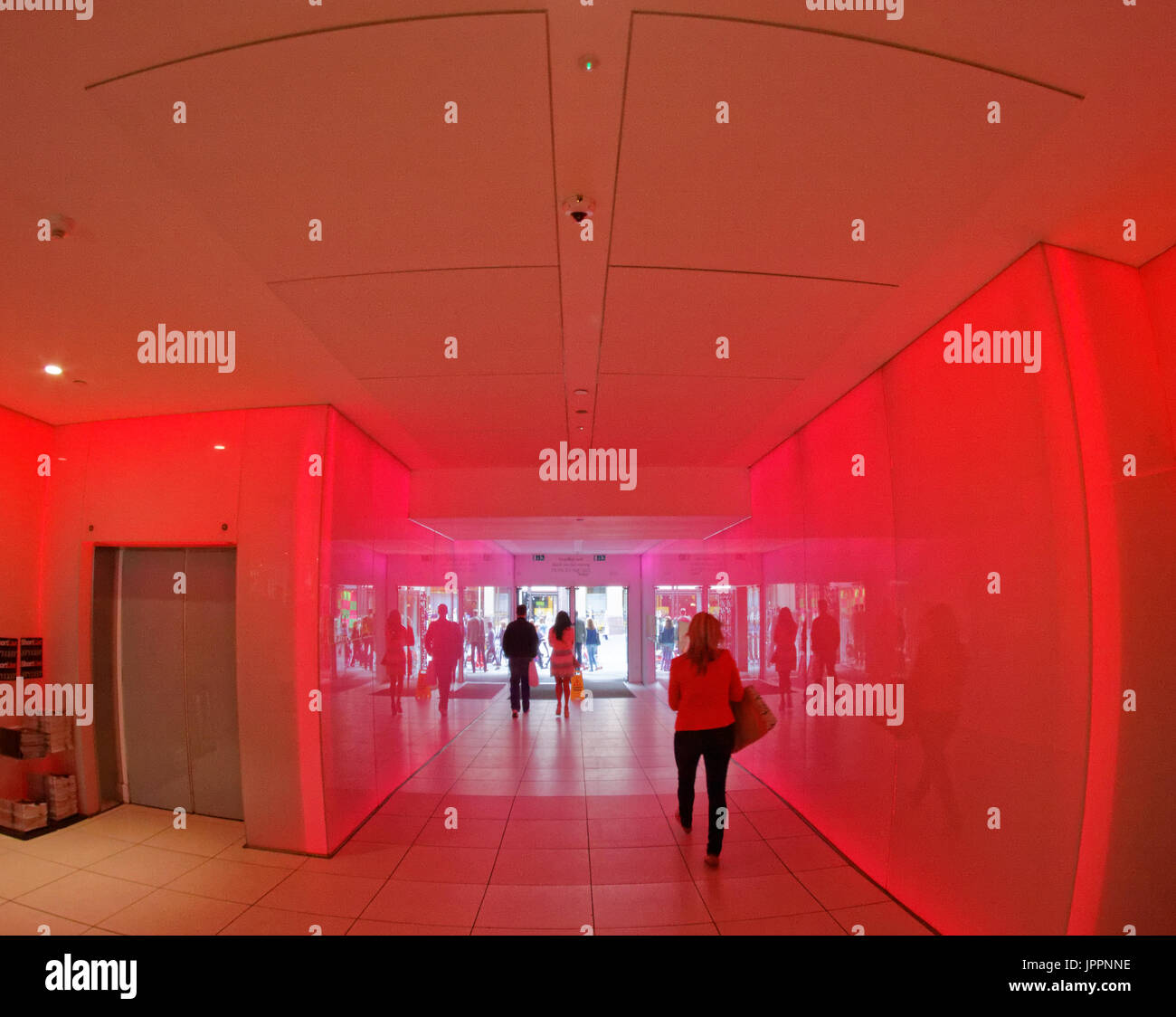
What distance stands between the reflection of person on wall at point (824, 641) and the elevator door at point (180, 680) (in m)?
5.55

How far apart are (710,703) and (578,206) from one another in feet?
12.0

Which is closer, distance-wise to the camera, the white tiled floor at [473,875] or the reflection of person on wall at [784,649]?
the white tiled floor at [473,875]

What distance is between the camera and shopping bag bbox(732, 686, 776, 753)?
4.60 m

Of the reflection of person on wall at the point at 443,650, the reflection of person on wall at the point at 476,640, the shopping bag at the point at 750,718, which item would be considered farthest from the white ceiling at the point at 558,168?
the reflection of person on wall at the point at 476,640

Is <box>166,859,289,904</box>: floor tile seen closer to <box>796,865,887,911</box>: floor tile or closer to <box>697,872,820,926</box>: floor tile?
<box>697,872,820,926</box>: floor tile

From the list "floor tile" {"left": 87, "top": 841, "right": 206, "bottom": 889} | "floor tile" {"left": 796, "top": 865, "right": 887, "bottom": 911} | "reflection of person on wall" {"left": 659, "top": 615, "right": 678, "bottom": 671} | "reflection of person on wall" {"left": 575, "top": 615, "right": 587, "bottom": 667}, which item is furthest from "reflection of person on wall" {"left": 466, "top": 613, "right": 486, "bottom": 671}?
"floor tile" {"left": 796, "top": 865, "right": 887, "bottom": 911}

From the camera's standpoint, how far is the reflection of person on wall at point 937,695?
3.23 m

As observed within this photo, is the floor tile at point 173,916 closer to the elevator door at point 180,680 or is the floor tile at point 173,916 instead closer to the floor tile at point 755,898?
the elevator door at point 180,680

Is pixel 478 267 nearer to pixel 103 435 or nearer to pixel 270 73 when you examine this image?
pixel 270 73

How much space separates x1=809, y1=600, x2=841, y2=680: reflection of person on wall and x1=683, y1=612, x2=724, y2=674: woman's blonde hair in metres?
1.08

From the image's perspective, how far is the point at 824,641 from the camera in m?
5.05

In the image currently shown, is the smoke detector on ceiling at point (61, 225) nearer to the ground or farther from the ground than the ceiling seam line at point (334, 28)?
nearer to the ground

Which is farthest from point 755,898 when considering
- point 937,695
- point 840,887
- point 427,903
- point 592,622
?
point 592,622

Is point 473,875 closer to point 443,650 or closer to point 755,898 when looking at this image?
point 755,898
